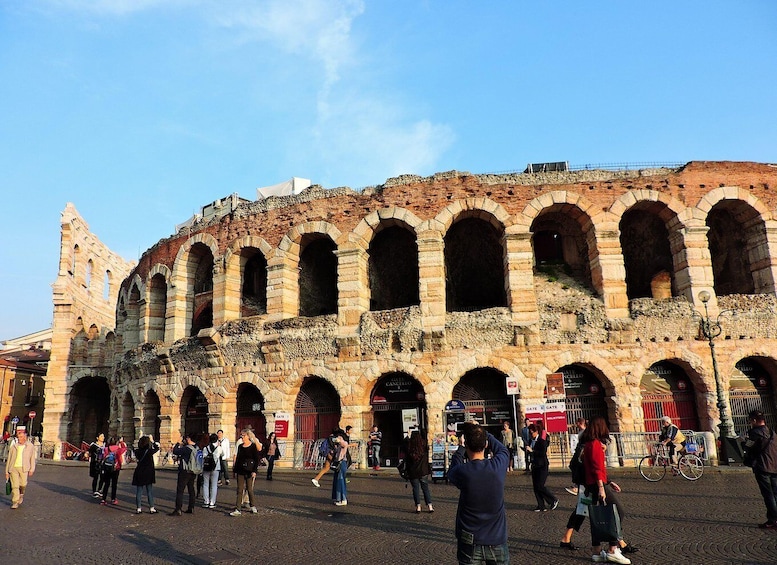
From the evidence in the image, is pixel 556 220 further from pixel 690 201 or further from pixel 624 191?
pixel 690 201

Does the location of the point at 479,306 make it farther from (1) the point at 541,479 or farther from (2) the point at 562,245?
(1) the point at 541,479

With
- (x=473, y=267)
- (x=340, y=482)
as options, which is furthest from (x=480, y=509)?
(x=473, y=267)

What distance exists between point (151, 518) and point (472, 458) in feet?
24.6

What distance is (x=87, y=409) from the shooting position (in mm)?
32250

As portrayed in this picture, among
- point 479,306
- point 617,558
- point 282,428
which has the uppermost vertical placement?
point 479,306

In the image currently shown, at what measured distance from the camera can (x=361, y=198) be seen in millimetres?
19516

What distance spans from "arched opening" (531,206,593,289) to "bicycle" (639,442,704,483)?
6.36 m

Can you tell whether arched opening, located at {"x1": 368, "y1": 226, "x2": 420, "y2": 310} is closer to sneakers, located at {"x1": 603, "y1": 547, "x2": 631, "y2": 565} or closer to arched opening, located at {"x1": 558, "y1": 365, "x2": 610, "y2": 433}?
arched opening, located at {"x1": 558, "y1": 365, "x2": 610, "y2": 433}

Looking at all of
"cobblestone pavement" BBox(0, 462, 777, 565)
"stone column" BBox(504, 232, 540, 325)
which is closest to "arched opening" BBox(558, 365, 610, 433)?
"stone column" BBox(504, 232, 540, 325)

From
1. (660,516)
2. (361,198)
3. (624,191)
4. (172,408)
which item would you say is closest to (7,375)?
(172,408)

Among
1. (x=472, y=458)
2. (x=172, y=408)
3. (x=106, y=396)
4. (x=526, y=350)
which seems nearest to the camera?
(x=472, y=458)

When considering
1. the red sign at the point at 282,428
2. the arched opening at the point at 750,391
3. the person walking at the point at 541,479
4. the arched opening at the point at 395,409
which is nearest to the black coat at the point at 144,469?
the person walking at the point at 541,479

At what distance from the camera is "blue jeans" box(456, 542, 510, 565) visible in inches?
149

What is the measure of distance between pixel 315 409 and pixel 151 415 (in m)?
8.71
